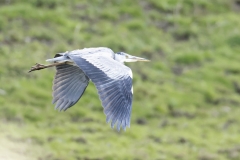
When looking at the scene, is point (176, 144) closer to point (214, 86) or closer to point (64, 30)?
point (214, 86)

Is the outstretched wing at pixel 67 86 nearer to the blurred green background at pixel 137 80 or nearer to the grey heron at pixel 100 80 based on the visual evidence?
the grey heron at pixel 100 80

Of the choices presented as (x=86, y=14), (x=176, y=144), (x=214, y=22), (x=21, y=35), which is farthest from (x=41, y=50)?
(x=214, y=22)

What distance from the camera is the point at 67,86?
8625mm

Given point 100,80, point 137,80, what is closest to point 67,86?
point 100,80

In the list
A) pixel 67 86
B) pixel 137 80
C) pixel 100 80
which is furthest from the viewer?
pixel 137 80

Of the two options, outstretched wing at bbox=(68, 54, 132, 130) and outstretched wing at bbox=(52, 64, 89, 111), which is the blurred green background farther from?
outstretched wing at bbox=(68, 54, 132, 130)

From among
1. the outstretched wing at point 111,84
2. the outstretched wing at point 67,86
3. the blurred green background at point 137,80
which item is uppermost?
the outstretched wing at point 111,84

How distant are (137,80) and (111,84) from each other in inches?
225

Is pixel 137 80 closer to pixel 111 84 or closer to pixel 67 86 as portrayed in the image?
pixel 67 86

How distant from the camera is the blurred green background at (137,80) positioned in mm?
10977

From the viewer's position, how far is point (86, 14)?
15.1 m

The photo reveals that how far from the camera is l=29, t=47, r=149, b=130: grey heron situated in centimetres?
748

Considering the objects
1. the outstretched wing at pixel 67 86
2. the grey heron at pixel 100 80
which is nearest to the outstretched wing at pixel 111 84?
the grey heron at pixel 100 80

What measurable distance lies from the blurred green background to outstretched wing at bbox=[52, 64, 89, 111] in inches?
54.0
